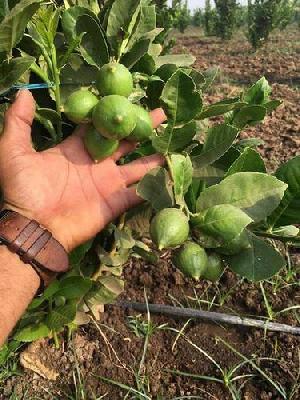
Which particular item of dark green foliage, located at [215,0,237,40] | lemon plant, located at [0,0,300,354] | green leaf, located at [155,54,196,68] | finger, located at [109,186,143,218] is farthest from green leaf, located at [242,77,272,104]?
dark green foliage, located at [215,0,237,40]

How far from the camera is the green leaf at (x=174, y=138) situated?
1.28 meters

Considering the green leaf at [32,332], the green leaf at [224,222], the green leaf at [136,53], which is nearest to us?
the green leaf at [224,222]

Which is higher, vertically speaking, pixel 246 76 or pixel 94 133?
pixel 94 133

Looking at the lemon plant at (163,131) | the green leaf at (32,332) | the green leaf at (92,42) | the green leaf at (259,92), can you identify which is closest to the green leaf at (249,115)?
the lemon plant at (163,131)

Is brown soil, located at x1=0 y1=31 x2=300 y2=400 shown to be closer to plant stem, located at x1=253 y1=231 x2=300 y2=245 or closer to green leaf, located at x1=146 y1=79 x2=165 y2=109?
plant stem, located at x1=253 y1=231 x2=300 y2=245

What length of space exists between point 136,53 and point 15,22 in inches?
14.8

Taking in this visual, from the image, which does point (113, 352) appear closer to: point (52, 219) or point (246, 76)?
point (52, 219)

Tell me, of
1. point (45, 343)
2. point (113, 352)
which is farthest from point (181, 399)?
point (45, 343)

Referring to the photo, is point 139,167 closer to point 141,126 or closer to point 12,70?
point 141,126

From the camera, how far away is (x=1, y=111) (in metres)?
1.52

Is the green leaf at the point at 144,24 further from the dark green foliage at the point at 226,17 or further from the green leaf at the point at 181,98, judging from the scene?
the dark green foliage at the point at 226,17

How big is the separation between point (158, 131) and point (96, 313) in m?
1.11

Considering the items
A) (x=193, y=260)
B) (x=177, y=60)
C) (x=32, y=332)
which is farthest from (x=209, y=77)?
(x=32, y=332)

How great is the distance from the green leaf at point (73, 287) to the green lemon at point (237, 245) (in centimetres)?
72
